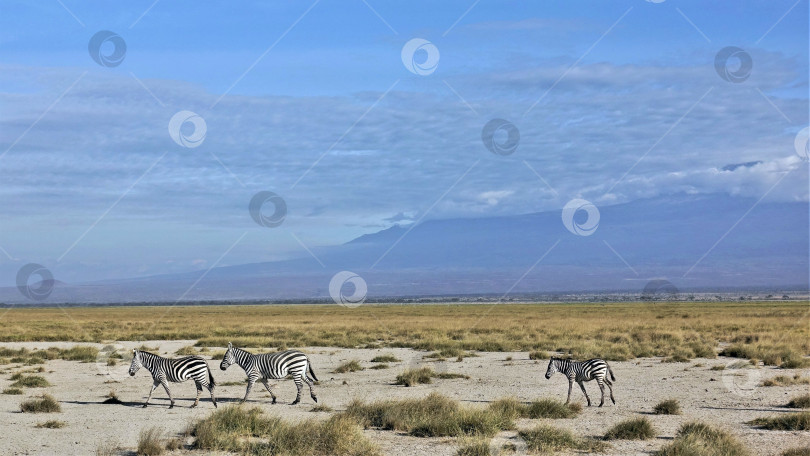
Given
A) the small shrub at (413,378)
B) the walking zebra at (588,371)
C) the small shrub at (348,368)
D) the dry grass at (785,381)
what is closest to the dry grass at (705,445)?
the walking zebra at (588,371)

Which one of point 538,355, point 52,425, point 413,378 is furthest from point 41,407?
point 538,355

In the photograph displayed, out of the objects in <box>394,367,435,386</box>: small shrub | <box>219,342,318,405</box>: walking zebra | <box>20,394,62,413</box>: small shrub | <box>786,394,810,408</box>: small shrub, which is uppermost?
<box>219,342,318,405</box>: walking zebra

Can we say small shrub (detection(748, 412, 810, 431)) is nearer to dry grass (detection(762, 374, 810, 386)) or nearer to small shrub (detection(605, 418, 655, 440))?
small shrub (detection(605, 418, 655, 440))

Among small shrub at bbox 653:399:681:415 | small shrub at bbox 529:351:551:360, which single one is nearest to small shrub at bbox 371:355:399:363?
small shrub at bbox 529:351:551:360

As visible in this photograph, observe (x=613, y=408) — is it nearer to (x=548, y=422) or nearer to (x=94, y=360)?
(x=548, y=422)

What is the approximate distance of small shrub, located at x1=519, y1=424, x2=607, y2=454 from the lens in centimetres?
1258

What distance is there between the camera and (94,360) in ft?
106

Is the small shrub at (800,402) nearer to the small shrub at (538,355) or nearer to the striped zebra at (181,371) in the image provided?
the striped zebra at (181,371)

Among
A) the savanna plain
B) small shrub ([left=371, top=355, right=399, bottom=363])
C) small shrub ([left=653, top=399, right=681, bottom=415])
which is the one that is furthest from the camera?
small shrub ([left=371, top=355, right=399, bottom=363])

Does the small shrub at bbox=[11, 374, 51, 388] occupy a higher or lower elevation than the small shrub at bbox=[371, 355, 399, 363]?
lower

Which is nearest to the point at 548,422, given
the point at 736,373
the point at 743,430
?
the point at 743,430

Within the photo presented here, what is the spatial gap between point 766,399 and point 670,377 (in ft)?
17.5

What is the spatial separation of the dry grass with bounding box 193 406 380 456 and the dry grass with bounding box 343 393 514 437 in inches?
50.7

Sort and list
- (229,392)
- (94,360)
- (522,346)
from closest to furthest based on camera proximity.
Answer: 1. (229,392)
2. (94,360)
3. (522,346)
